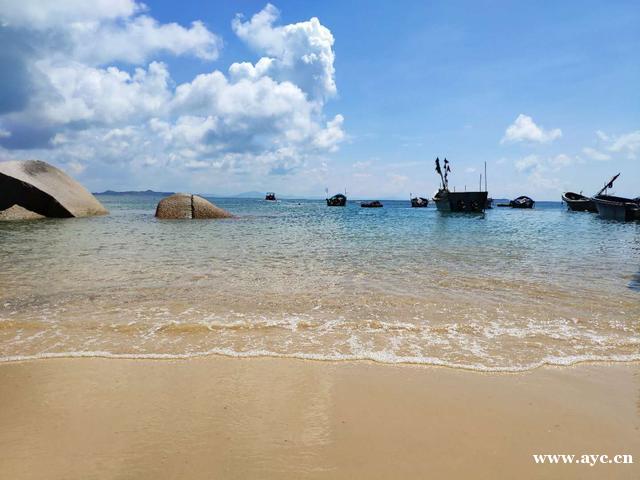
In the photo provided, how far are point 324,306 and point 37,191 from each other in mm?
27314

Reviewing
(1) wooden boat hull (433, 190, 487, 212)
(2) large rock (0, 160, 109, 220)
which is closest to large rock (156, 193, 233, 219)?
(2) large rock (0, 160, 109, 220)

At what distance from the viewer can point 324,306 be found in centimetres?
714

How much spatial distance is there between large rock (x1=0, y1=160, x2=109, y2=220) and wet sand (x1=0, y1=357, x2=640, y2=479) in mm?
27237

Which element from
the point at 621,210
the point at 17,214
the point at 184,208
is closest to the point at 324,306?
the point at 184,208

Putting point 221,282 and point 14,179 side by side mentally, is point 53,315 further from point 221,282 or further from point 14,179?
point 14,179

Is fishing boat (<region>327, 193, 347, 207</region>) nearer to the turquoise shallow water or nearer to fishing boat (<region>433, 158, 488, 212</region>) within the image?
fishing boat (<region>433, 158, 488, 212</region>)

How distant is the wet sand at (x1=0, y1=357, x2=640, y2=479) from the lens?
2781 mm

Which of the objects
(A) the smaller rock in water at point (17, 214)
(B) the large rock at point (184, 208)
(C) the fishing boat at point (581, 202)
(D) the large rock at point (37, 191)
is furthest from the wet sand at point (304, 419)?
(C) the fishing boat at point (581, 202)

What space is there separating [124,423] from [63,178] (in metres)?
32.2

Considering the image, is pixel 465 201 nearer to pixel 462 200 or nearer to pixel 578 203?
pixel 462 200

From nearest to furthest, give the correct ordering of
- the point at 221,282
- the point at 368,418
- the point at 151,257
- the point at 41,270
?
the point at 368,418 < the point at 221,282 < the point at 41,270 < the point at 151,257

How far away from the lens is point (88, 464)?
9.12 feet

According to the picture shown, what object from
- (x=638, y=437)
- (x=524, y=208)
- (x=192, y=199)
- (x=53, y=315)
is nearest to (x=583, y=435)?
(x=638, y=437)

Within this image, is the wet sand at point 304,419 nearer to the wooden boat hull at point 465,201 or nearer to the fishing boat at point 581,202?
the wooden boat hull at point 465,201
